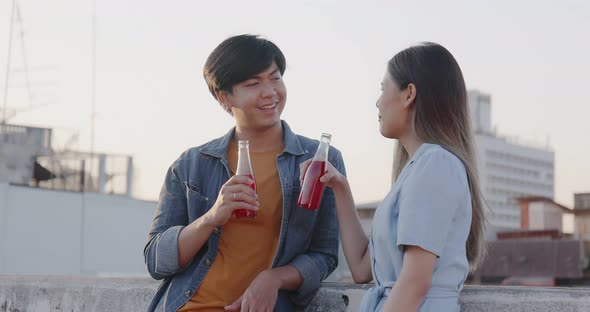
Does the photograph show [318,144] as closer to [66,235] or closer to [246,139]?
[246,139]

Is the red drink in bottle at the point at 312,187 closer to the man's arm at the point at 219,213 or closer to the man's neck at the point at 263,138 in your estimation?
the man's arm at the point at 219,213

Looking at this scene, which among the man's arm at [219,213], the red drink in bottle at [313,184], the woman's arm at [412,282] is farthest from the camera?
the red drink in bottle at [313,184]

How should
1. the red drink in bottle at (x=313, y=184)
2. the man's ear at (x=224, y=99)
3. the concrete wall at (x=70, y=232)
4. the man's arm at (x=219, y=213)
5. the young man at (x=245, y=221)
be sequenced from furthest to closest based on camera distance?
the concrete wall at (x=70, y=232) → the man's ear at (x=224, y=99) → the young man at (x=245, y=221) → the red drink in bottle at (x=313, y=184) → the man's arm at (x=219, y=213)

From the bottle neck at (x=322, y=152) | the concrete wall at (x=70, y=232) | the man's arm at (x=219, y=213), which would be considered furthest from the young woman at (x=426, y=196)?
the concrete wall at (x=70, y=232)

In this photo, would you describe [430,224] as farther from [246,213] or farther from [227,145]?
[227,145]

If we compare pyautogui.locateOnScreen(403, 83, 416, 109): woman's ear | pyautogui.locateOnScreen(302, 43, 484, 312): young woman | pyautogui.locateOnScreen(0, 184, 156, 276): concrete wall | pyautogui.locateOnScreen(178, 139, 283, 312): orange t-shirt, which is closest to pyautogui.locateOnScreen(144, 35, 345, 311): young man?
pyautogui.locateOnScreen(178, 139, 283, 312): orange t-shirt

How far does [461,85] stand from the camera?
3.12 m

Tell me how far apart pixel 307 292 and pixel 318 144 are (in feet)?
1.69

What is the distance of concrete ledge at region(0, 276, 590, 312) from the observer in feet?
11.3

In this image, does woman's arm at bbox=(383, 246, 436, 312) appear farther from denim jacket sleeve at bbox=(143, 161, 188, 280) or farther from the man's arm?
denim jacket sleeve at bbox=(143, 161, 188, 280)

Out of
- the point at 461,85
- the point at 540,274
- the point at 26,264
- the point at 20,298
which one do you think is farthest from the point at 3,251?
the point at 461,85

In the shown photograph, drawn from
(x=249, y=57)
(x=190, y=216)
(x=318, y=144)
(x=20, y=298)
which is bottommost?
(x=20, y=298)

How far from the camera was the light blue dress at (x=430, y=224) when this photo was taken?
2902mm

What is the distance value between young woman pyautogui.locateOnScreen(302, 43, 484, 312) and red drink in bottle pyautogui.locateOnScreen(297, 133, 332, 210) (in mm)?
303
